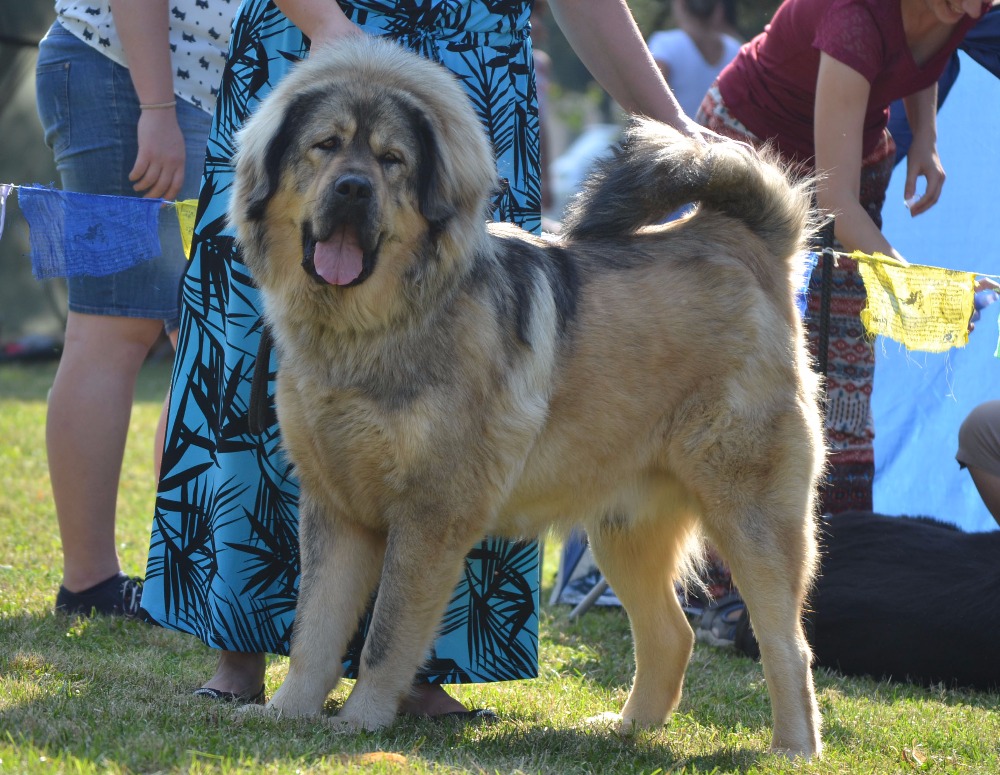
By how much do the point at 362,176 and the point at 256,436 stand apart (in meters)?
0.90

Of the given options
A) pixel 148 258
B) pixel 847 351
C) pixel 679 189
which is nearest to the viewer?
pixel 679 189

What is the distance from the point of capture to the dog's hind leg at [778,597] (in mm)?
3096

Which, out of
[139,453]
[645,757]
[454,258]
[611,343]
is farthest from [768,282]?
[139,453]

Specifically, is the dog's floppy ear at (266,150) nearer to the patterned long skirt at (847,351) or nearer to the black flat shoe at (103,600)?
the black flat shoe at (103,600)

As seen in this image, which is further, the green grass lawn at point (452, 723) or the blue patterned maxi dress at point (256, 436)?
the blue patterned maxi dress at point (256, 436)

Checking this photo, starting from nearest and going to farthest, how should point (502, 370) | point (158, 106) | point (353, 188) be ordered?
point (353, 188) < point (502, 370) < point (158, 106)

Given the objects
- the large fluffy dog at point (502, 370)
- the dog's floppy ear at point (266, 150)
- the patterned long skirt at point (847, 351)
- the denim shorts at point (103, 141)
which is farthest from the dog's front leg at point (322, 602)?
the patterned long skirt at point (847, 351)

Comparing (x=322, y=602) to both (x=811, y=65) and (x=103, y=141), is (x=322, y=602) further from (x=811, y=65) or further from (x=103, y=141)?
(x=811, y=65)

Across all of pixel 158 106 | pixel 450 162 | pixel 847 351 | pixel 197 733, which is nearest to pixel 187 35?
pixel 158 106

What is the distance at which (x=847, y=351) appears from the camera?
4738 millimetres

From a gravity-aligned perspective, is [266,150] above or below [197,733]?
above

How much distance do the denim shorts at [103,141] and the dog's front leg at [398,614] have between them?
5.65ft

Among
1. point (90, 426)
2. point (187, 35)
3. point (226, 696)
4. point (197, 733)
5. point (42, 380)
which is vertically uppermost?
point (187, 35)

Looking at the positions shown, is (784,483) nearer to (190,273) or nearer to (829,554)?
(829,554)
